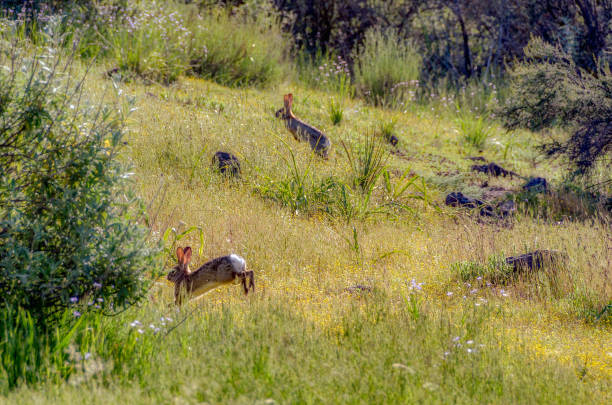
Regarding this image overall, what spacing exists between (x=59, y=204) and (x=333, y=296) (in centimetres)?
245

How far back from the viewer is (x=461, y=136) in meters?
12.4

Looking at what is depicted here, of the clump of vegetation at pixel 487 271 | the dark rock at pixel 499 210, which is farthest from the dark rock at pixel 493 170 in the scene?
the clump of vegetation at pixel 487 271

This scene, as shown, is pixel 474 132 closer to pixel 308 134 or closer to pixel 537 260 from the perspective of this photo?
pixel 308 134

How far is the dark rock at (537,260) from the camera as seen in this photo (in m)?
5.82

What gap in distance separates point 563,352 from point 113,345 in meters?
3.06

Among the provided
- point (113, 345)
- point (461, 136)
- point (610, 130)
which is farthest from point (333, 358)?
point (461, 136)

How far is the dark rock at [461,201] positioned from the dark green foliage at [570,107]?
58.4 inches

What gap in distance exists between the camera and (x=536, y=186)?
930 cm

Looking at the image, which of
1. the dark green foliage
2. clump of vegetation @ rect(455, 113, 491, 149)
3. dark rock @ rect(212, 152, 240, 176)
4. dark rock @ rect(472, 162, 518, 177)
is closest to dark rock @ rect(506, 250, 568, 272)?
the dark green foliage

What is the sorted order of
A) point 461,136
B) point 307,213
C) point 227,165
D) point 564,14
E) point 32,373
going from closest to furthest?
point 32,373 → point 307,213 → point 227,165 → point 461,136 → point 564,14

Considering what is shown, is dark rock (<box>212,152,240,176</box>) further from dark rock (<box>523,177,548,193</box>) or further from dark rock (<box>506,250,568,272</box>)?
dark rock (<box>523,177,548,193</box>)

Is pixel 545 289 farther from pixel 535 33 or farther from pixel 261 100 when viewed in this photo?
pixel 535 33

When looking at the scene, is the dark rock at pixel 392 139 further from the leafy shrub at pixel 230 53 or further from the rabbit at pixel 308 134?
the leafy shrub at pixel 230 53

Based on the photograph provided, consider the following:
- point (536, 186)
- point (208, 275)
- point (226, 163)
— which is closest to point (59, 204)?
point (208, 275)
